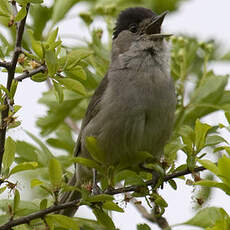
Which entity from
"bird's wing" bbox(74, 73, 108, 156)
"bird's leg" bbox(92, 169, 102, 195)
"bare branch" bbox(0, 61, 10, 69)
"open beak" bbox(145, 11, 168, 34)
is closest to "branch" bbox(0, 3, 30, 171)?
"bare branch" bbox(0, 61, 10, 69)

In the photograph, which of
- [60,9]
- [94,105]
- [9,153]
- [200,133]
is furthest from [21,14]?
[60,9]

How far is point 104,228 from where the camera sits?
11.0 feet

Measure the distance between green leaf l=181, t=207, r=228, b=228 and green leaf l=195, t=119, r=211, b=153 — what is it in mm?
387

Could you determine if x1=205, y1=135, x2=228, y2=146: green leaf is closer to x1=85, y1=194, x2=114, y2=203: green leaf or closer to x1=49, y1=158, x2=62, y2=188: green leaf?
x1=85, y1=194, x2=114, y2=203: green leaf

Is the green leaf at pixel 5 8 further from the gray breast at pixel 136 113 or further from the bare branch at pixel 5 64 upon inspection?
the gray breast at pixel 136 113

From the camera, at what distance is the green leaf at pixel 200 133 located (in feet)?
10.3

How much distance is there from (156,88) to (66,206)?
5.21ft

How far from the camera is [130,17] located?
5156 millimetres

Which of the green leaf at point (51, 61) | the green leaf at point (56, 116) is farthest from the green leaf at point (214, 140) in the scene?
the green leaf at point (56, 116)

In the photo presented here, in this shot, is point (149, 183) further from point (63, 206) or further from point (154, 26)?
point (154, 26)

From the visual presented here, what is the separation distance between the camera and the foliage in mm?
2992

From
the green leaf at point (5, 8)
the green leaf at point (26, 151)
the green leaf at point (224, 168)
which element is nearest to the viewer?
the green leaf at point (224, 168)

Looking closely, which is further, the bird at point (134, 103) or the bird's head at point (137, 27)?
the bird's head at point (137, 27)

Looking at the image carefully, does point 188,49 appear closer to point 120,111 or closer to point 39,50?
point 120,111
